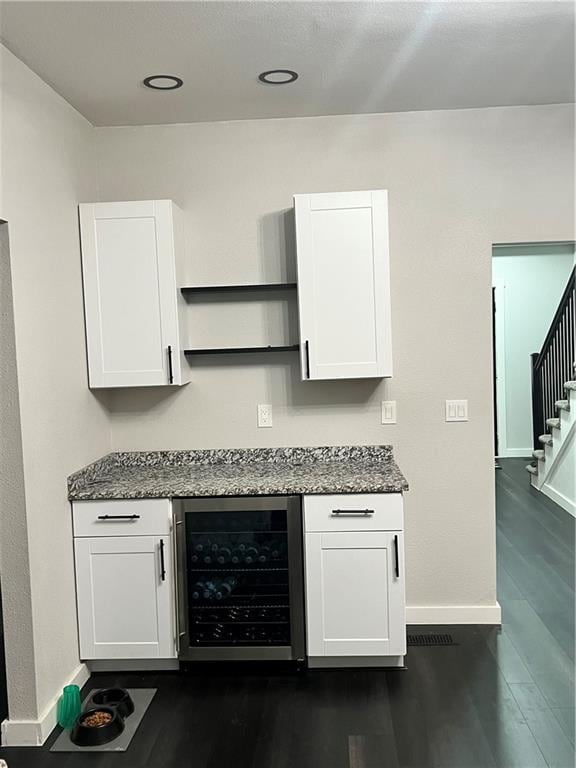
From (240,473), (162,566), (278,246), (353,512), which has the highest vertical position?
(278,246)

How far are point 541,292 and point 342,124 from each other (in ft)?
19.1

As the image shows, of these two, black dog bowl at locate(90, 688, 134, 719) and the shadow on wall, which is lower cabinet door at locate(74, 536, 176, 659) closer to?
black dog bowl at locate(90, 688, 134, 719)

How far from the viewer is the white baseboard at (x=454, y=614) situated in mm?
3914

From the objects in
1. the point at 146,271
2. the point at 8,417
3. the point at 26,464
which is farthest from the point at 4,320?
the point at 146,271

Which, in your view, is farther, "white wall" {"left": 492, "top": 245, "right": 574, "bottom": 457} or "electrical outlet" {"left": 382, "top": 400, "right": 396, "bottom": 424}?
"white wall" {"left": 492, "top": 245, "right": 574, "bottom": 457}

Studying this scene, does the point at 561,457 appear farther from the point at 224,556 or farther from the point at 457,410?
the point at 224,556

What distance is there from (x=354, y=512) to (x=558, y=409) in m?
4.21

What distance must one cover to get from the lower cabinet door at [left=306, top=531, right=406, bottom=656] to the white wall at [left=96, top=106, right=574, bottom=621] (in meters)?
0.63

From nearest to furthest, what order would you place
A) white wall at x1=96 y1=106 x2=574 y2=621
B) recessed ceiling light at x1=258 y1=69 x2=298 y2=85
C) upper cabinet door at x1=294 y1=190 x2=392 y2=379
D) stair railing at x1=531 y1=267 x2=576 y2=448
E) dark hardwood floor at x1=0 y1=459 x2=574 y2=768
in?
dark hardwood floor at x1=0 y1=459 x2=574 y2=768
recessed ceiling light at x1=258 y1=69 x2=298 y2=85
upper cabinet door at x1=294 y1=190 x2=392 y2=379
white wall at x1=96 y1=106 x2=574 y2=621
stair railing at x1=531 y1=267 x2=576 y2=448

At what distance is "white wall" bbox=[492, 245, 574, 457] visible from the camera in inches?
351

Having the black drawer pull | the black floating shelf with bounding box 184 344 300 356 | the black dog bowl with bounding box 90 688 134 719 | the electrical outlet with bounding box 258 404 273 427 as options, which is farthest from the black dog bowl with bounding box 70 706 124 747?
the black floating shelf with bounding box 184 344 300 356

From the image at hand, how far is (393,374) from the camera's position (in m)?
3.91

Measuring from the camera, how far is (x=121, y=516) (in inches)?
133

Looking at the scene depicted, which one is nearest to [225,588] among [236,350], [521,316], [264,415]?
[264,415]
